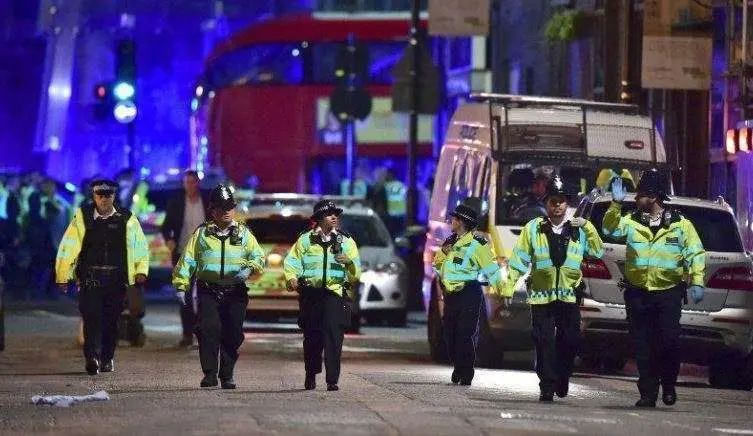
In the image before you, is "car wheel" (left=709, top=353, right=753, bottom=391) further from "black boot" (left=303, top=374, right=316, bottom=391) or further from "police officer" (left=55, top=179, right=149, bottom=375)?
"police officer" (left=55, top=179, right=149, bottom=375)

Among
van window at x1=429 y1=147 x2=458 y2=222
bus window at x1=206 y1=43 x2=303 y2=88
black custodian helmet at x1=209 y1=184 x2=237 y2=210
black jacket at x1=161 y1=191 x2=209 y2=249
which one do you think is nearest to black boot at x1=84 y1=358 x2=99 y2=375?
black custodian helmet at x1=209 y1=184 x2=237 y2=210

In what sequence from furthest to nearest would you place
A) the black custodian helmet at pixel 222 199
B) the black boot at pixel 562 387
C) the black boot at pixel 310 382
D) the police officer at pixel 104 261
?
the police officer at pixel 104 261, the black custodian helmet at pixel 222 199, the black boot at pixel 310 382, the black boot at pixel 562 387

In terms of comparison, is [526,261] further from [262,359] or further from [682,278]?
[262,359]

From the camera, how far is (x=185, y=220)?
24250mm

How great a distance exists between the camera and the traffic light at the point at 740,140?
2492cm

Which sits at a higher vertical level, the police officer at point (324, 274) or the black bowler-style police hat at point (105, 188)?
the black bowler-style police hat at point (105, 188)

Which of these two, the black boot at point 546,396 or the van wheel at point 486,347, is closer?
the black boot at point 546,396

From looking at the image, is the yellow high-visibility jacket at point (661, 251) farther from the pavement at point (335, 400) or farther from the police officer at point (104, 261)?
the police officer at point (104, 261)

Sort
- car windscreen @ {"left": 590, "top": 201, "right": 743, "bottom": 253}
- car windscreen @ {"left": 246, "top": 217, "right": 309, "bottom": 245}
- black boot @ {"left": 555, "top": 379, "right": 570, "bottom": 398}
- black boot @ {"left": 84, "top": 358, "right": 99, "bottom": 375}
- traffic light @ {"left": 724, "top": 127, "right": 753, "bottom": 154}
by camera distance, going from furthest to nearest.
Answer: car windscreen @ {"left": 246, "top": 217, "right": 309, "bottom": 245} → traffic light @ {"left": 724, "top": 127, "right": 753, "bottom": 154} → car windscreen @ {"left": 590, "top": 201, "right": 743, "bottom": 253} → black boot @ {"left": 84, "top": 358, "right": 99, "bottom": 375} → black boot @ {"left": 555, "top": 379, "right": 570, "bottom": 398}

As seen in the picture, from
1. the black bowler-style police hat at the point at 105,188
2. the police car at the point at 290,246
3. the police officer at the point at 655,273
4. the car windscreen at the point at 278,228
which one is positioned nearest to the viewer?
the police officer at the point at 655,273

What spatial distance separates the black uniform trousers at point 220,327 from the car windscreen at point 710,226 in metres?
3.69

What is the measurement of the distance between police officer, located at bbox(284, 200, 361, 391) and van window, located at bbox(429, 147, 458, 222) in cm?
596

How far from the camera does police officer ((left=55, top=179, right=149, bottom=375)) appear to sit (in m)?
19.9

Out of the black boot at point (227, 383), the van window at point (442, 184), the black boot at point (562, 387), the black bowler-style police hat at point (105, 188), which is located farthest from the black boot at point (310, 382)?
the van window at point (442, 184)
